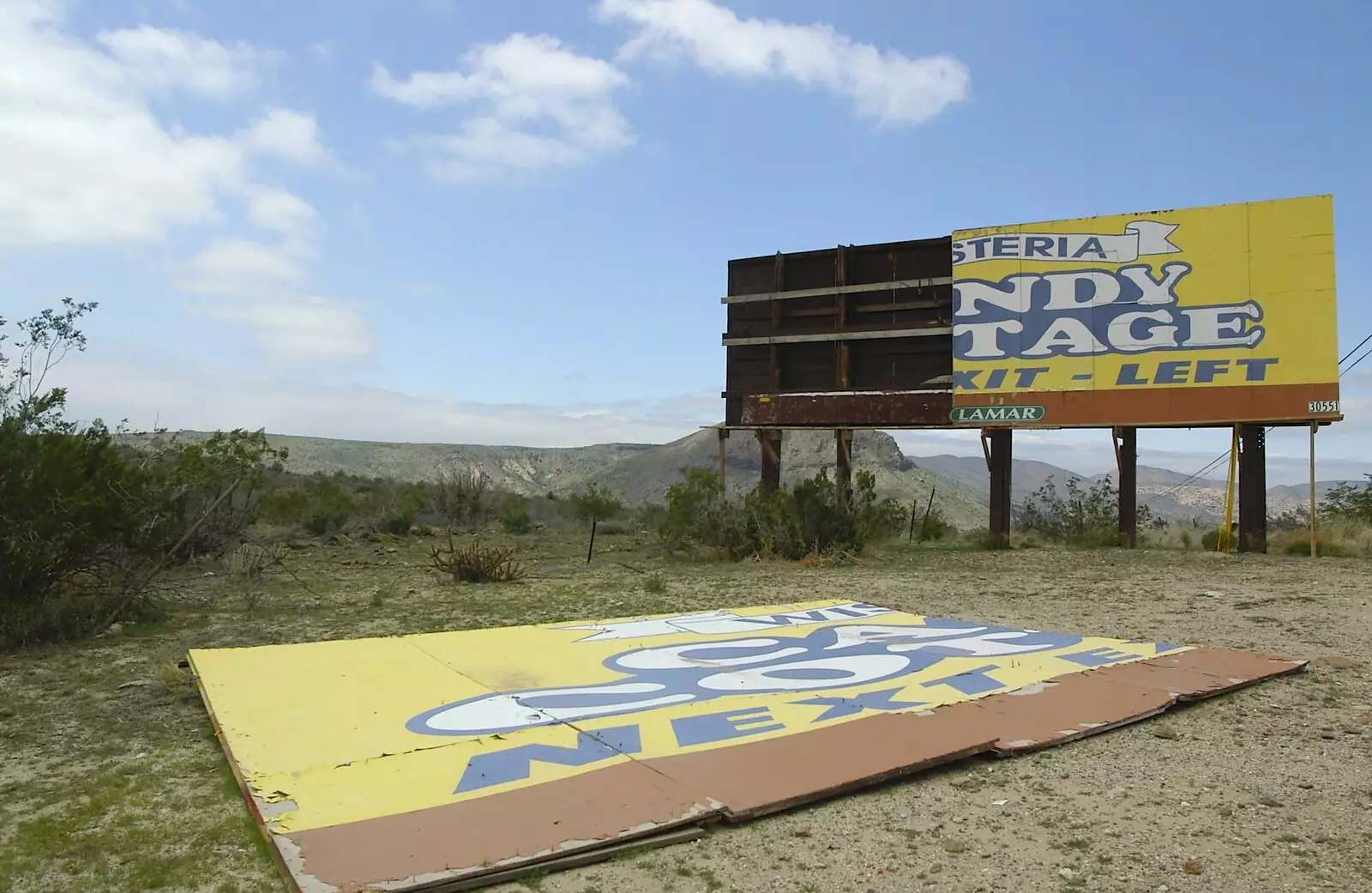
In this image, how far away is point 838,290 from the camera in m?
17.2

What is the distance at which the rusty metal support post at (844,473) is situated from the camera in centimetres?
1552

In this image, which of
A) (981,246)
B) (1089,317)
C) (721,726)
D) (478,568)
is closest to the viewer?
(721,726)

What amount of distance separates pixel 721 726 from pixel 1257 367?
1256 cm

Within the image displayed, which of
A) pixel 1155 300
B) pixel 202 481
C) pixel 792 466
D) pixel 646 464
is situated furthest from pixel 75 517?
pixel 646 464

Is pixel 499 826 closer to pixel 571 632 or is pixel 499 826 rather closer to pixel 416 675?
pixel 416 675

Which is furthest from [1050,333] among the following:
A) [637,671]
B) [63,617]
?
[63,617]

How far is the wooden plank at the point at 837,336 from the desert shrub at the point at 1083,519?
462cm

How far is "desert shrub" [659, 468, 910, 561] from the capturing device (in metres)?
14.9

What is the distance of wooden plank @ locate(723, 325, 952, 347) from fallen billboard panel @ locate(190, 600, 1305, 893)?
932 cm

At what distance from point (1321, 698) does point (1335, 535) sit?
39.3ft

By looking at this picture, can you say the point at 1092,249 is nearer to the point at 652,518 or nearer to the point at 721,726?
the point at 721,726

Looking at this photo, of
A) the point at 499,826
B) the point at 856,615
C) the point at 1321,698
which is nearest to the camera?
the point at 499,826

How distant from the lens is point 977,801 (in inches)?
147

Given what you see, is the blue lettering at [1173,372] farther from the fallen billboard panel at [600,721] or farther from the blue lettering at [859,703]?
the blue lettering at [859,703]
